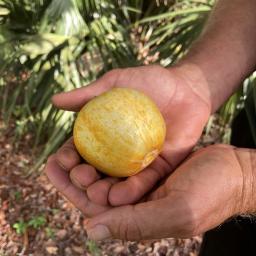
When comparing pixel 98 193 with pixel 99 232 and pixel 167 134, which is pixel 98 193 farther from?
pixel 167 134

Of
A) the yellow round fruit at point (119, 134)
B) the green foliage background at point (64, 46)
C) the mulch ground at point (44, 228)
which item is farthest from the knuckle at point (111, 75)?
the mulch ground at point (44, 228)

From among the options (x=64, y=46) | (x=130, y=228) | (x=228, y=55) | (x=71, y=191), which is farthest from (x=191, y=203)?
(x=64, y=46)

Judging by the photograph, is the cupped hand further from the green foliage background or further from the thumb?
the green foliage background

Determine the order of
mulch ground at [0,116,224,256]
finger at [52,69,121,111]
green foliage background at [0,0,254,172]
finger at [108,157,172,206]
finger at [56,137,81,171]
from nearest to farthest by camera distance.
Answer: finger at [108,157,172,206]
finger at [56,137,81,171]
finger at [52,69,121,111]
mulch ground at [0,116,224,256]
green foliage background at [0,0,254,172]

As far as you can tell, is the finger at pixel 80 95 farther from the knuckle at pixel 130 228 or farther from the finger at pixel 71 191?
the knuckle at pixel 130 228

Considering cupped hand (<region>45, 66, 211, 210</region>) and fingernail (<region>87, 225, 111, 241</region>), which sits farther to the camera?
cupped hand (<region>45, 66, 211, 210</region>)

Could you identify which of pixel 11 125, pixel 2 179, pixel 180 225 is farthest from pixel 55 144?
pixel 180 225

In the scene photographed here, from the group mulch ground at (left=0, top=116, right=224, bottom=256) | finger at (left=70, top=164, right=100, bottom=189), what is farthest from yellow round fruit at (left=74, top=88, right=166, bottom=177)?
mulch ground at (left=0, top=116, right=224, bottom=256)
